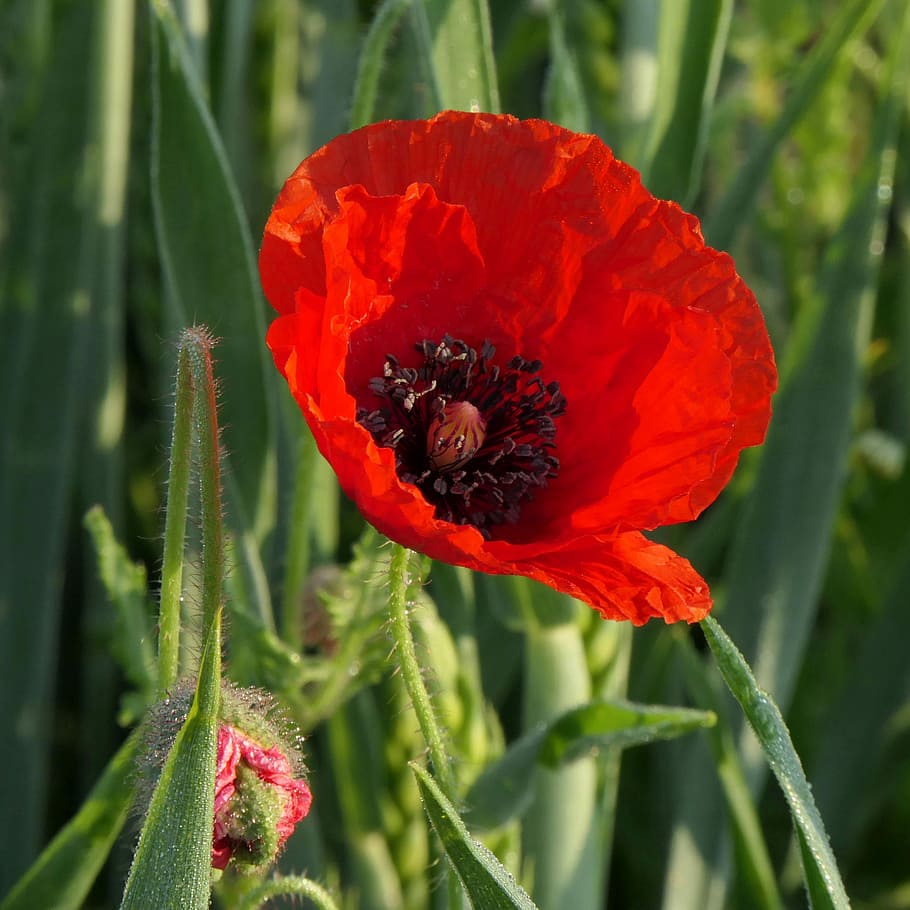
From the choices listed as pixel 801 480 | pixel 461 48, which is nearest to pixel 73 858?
pixel 461 48

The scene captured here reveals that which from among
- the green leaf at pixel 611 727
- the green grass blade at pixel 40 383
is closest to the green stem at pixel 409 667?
the green leaf at pixel 611 727

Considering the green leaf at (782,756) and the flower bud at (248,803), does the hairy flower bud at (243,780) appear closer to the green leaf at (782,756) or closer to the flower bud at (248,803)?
the flower bud at (248,803)

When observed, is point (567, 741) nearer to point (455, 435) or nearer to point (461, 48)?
point (455, 435)

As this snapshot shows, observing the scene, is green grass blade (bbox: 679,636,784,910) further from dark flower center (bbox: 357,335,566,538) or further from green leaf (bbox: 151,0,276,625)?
green leaf (bbox: 151,0,276,625)

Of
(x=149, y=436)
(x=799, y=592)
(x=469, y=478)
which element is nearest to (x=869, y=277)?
(x=799, y=592)

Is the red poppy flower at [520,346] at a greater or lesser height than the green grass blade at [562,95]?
lesser

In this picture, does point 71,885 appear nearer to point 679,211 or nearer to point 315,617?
point 315,617

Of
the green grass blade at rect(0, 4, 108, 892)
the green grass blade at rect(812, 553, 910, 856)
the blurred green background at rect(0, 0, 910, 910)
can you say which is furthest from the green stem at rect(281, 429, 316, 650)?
the green grass blade at rect(812, 553, 910, 856)
